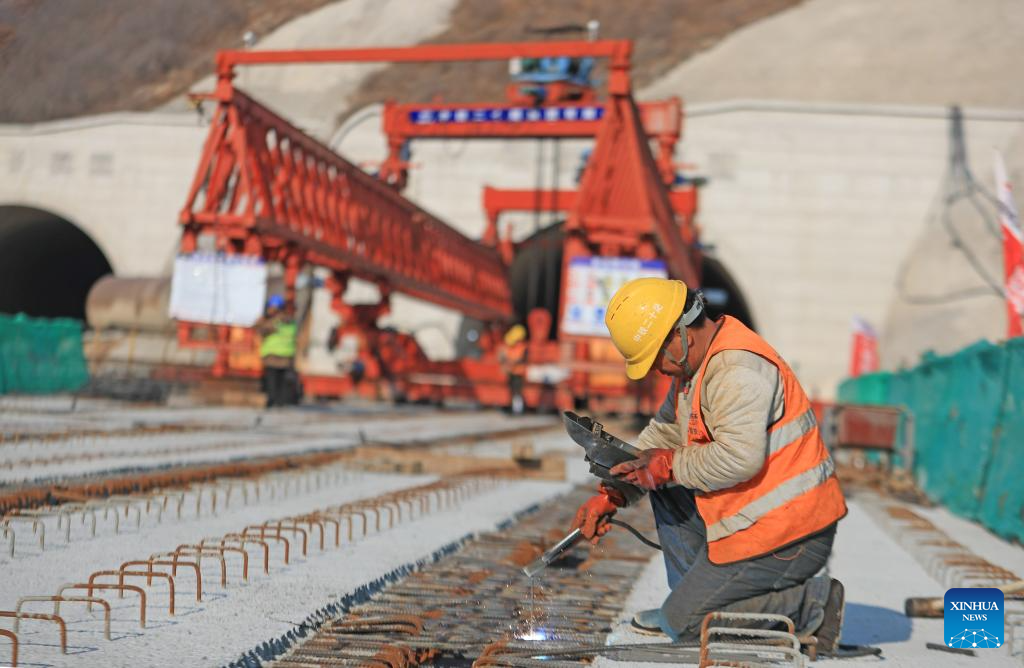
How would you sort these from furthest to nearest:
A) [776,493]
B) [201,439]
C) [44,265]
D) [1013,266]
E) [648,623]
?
[44,265] → [1013,266] → [201,439] → [648,623] → [776,493]

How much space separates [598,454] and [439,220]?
71.4ft

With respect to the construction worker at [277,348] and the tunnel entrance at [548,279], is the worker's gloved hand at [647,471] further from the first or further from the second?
the tunnel entrance at [548,279]

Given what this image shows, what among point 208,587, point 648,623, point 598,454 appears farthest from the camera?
point 208,587

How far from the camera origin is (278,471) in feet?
31.0

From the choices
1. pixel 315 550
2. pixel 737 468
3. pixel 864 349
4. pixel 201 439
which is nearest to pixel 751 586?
pixel 737 468

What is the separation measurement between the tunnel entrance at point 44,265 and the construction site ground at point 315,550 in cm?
1949

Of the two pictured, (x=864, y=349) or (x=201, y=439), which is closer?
(x=201, y=439)

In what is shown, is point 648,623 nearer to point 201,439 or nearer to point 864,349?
point 201,439

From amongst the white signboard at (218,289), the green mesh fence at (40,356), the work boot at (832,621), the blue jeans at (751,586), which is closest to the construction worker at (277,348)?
the white signboard at (218,289)

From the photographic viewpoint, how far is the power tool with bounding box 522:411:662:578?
12.7 feet

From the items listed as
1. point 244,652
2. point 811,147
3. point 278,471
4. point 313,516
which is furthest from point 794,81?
point 244,652

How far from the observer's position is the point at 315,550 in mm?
5715

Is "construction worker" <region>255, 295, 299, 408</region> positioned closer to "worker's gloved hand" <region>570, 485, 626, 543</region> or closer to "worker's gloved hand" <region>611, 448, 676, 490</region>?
"worker's gloved hand" <region>570, 485, 626, 543</region>

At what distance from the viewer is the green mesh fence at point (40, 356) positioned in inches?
703
